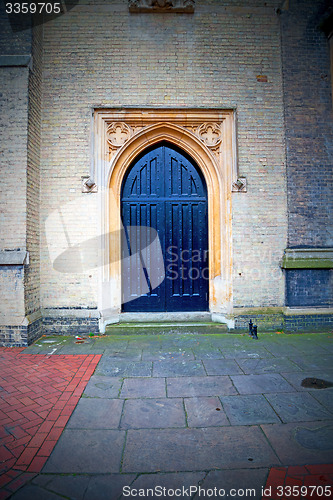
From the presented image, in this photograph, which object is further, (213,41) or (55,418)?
(213,41)

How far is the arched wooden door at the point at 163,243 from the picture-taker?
577 centimetres

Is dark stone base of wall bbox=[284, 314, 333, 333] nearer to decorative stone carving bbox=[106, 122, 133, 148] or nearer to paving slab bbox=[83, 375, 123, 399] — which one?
paving slab bbox=[83, 375, 123, 399]

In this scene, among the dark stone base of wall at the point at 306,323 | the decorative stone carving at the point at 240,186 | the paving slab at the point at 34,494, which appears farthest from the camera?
the decorative stone carving at the point at 240,186

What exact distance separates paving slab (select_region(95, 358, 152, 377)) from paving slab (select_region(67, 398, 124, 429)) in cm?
62

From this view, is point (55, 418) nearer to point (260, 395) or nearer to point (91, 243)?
point (260, 395)

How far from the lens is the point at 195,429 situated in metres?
2.38

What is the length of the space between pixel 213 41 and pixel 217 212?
3.51 m

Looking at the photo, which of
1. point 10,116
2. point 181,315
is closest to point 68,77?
point 10,116

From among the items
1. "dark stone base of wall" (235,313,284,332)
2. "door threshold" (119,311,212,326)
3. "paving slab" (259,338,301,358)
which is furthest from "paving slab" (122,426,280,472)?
"door threshold" (119,311,212,326)

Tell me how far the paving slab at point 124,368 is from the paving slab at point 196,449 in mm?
1135

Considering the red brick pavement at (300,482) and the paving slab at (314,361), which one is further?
the paving slab at (314,361)

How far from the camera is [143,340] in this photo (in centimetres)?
487

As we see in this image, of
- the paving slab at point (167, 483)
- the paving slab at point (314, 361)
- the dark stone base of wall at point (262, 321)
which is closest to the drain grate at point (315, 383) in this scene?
the paving slab at point (314, 361)

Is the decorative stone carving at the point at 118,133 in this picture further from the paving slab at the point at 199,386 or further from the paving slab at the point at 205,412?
the paving slab at the point at 205,412
